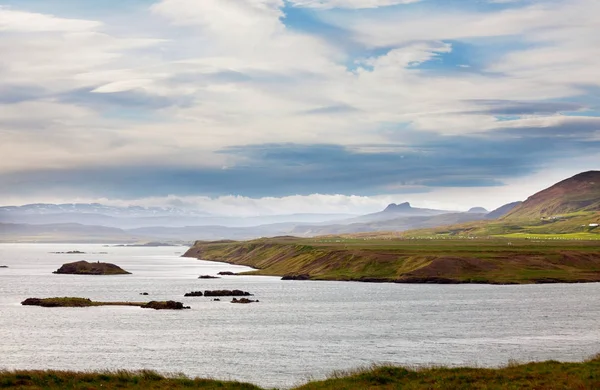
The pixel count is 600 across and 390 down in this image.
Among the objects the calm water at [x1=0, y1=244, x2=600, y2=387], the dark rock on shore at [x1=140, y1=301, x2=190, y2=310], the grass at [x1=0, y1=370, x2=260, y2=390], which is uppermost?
the grass at [x1=0, y1=370, x2=260, y2=390]

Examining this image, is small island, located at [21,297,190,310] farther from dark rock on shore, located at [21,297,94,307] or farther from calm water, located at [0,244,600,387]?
calm water, located at [0,244,600,387]

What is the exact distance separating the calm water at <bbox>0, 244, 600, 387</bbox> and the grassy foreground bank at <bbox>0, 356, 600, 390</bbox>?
9.87 m

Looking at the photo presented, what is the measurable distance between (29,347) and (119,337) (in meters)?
12.8

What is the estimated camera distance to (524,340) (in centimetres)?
9925

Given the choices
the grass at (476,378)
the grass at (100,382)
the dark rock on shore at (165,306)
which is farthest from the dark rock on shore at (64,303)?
the grass at (476,378)

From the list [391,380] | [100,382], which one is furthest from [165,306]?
[391,380]

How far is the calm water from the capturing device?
274 feet

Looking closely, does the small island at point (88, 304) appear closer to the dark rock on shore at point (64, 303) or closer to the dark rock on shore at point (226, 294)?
the dark rock on shore at point (64, 303)

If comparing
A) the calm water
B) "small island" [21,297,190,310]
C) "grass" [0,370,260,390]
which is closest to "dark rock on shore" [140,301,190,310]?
"small island" [21,297,190,310]

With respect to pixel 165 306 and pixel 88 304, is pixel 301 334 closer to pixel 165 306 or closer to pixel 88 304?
pixel 165 306

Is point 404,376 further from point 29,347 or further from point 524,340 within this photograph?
point 29,347

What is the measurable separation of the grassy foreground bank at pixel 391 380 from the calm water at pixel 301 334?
32.4 ft

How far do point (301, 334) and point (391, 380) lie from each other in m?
45.4

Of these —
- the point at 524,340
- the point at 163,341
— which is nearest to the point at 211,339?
the point at 163,341
